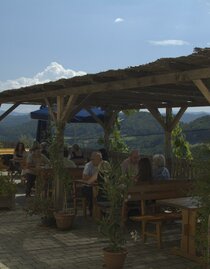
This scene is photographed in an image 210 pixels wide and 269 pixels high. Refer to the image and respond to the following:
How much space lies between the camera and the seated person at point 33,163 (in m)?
10.1

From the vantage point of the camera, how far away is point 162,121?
1304 cm

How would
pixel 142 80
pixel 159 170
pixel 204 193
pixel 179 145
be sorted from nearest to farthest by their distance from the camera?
1. pixel 204 193
2. pixel 142 80
3. pixel 159 170
4. pixel 179 145

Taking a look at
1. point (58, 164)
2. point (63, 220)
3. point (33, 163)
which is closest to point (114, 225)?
point (63, 220)

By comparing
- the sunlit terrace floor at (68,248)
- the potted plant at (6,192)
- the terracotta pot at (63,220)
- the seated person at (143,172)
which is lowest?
the sunlit terrace floor at (68,248)

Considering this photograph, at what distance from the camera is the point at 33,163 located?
10508 millimetres

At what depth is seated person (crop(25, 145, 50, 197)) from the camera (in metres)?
10.1

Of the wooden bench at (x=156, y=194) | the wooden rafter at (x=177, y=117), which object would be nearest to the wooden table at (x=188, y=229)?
the wooden bench at (x=156, y=194)

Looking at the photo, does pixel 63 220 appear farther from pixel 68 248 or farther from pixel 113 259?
pixel 113 259

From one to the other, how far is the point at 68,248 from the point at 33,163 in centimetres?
468

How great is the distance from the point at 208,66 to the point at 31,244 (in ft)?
11.0

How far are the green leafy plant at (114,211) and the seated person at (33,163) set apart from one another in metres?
4.90

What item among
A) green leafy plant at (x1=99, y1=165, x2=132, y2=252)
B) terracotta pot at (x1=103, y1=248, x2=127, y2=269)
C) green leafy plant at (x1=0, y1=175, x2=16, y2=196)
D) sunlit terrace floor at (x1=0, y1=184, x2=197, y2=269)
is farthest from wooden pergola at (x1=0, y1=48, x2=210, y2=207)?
terracotta pot at (x1=103, y1=248, x2=127, y2=269)

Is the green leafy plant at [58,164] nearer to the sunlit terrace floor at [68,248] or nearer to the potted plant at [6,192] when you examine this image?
the sunlit terrace floor at [68,248]

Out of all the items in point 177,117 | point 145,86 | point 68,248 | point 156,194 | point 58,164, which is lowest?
point 68,248
